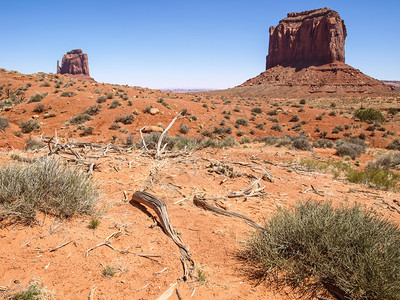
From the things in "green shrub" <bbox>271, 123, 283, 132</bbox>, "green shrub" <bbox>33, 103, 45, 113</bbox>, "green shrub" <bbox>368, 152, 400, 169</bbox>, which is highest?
"green shrub" <bbox>33, 103, 45, 113</bbox>

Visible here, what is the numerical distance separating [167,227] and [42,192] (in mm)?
1905

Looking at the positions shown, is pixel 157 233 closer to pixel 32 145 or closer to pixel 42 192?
pixel 42 192

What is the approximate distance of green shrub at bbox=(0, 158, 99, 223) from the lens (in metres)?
3.07

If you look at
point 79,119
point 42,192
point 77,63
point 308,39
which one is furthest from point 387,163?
point 77,63

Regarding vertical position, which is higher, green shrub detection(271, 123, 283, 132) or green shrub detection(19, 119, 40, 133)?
green shrub detection(271, 123, 283, 132)

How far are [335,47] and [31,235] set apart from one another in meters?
97.7

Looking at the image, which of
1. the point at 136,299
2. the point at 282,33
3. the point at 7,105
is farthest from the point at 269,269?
the point at 282,33

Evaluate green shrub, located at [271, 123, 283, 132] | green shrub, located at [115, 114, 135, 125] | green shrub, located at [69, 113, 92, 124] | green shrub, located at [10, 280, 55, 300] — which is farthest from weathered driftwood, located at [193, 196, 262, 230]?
green shrub, located at [271, 123, 283, 132]

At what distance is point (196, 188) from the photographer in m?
5.57

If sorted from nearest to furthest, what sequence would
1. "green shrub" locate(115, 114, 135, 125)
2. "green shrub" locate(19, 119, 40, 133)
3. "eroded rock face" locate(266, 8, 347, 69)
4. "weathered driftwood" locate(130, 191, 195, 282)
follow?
"weathered driftwood" locate(130, 191, 195, 282) → "green shrub" locate(19, 119, 40, 133) → "green shrub" locate(115, 114, 135, 125) → "eroded rock face" locate(266, 8, 347, 69)

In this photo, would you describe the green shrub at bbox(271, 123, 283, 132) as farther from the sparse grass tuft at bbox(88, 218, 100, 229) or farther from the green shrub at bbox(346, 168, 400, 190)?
the sparse grass tuft at bbox(88, 218, 100, 229)

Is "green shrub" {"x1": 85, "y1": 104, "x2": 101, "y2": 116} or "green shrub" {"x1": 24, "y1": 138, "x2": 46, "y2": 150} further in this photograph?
"green shrub" {"x1": 85, "y1": 104, "x2": 101, "y2": 116}

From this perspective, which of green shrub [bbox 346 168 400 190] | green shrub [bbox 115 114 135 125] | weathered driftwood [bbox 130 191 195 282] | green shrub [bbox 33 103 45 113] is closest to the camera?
weathered driftwood [bbox 130 191 195 282]

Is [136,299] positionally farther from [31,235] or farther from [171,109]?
[171,109]
